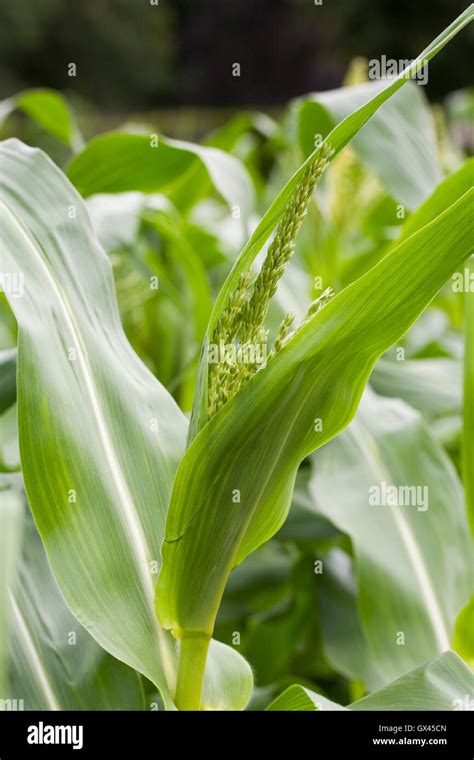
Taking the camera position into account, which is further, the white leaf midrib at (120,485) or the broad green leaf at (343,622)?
the broad green leaf at (343,622)

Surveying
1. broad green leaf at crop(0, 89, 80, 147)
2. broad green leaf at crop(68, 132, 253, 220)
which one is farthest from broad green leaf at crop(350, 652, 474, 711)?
broad green leaf at crop(0, 89, 80, 147)

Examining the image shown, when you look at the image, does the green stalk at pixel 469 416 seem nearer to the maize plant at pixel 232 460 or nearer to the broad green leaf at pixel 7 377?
the maize plant at pixel 232 460

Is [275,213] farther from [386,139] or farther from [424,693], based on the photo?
[386,139]

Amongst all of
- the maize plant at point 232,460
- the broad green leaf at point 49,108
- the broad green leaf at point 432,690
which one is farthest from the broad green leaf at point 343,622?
the broad green leaf at point 49,108

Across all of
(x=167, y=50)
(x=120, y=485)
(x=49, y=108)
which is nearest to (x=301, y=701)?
(x=120, y=485)

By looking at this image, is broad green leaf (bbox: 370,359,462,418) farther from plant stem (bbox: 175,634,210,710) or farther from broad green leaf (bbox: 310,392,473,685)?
plant stem (bbox: 175,634,210,710)
